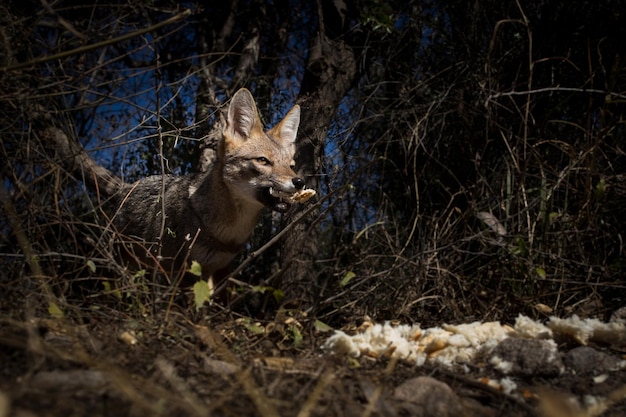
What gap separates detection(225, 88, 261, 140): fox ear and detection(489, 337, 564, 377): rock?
10.0 ft

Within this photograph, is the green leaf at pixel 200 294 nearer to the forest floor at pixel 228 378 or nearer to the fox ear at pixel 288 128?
the forest floor at pixel 228 378

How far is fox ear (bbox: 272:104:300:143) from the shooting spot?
507cm

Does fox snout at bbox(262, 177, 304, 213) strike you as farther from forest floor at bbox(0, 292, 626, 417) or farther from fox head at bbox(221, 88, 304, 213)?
forest floor at bbox(0, 292, 626, 417)

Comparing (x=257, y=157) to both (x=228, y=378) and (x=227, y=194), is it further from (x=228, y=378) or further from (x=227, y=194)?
(x=228, y=378)

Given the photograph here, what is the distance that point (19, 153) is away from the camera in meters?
3.27

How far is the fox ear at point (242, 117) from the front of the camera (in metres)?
4.86

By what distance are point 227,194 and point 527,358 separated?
2880 mm

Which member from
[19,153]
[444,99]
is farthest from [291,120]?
[19,153]

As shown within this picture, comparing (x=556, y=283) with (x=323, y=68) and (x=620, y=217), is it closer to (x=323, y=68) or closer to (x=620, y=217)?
(x=620, y=217)

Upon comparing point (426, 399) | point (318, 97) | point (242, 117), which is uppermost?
point (318, 97)

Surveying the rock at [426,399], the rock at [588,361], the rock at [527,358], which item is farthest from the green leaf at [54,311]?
the rock at [588,361]

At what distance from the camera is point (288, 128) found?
5164 millimetres

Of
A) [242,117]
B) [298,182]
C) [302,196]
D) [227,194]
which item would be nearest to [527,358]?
[302,196]

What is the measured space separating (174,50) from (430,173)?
3.92m
